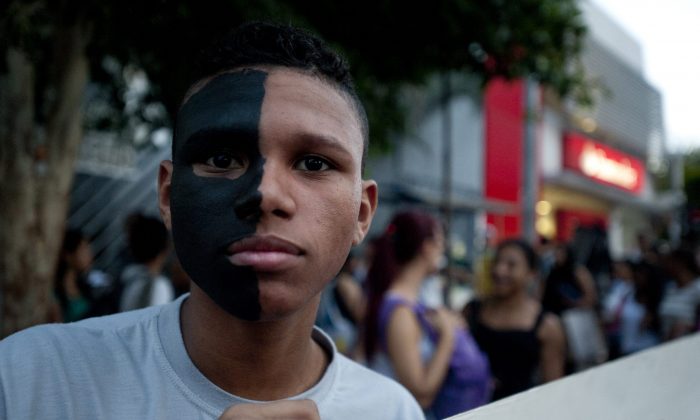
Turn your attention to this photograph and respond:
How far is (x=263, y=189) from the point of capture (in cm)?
107

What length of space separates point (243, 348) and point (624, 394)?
92cm

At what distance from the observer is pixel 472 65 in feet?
13.8

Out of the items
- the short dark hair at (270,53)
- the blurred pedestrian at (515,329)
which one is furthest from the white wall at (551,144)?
the short dark hair at (270,53)

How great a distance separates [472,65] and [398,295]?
A: 1847mm

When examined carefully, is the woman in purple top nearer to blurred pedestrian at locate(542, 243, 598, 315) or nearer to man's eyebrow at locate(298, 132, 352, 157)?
man's eyebrow at locate(298, 132, 352, 157)

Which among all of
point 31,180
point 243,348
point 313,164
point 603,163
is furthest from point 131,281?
point 603,163

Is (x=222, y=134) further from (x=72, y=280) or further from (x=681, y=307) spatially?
(x=681, y=307)

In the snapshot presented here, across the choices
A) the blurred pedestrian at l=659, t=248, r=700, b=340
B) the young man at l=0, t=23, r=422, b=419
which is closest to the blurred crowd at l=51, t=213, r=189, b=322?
the young man at l=0, t=23, r=422, b=419

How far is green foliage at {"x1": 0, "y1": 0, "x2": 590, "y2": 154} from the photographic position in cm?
264

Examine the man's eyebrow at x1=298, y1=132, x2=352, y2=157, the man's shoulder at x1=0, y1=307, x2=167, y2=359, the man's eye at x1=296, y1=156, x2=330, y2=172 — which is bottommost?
the man's shoulder at x1=0, y1=307, x2=167, y2=359

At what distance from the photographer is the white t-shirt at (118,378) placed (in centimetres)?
108

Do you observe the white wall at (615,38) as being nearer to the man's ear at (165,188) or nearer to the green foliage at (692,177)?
the green foliage at (692,177)

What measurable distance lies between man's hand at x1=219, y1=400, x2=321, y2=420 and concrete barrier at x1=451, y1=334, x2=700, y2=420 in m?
0.25

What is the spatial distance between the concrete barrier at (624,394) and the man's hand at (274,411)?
0.83ft
